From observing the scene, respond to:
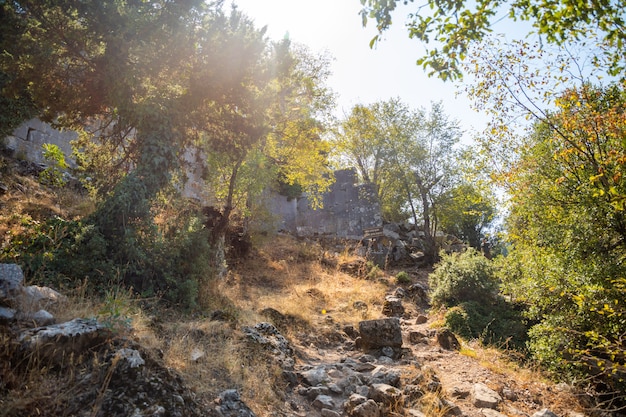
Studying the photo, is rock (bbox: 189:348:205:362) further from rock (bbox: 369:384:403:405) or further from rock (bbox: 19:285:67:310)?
rock (bbox: 369:384:403:405)

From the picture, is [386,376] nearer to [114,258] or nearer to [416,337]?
[416,337]

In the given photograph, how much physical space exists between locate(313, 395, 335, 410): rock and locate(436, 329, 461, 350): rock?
4018 millimetres

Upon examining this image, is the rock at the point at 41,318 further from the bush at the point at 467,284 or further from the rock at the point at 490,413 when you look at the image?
the bush at the point at 467,284

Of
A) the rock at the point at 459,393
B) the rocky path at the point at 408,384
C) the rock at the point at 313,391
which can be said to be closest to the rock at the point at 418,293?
the rocky path at the point at 408,384

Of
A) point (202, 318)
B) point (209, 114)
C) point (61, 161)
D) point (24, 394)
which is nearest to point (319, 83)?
point (209, 114)

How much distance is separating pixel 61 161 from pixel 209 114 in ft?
13.4

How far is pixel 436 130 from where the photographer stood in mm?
A: 19766

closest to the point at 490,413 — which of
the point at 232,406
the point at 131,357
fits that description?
the point at 232,406

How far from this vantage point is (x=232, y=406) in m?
4.03

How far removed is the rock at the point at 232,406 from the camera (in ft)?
12.9

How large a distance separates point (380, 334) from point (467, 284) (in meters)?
4.17

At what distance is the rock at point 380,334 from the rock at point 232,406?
4.03 metres

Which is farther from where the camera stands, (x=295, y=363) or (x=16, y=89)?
(x=16, y=89)

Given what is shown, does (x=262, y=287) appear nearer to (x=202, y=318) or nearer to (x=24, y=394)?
(x=202, y=318)
